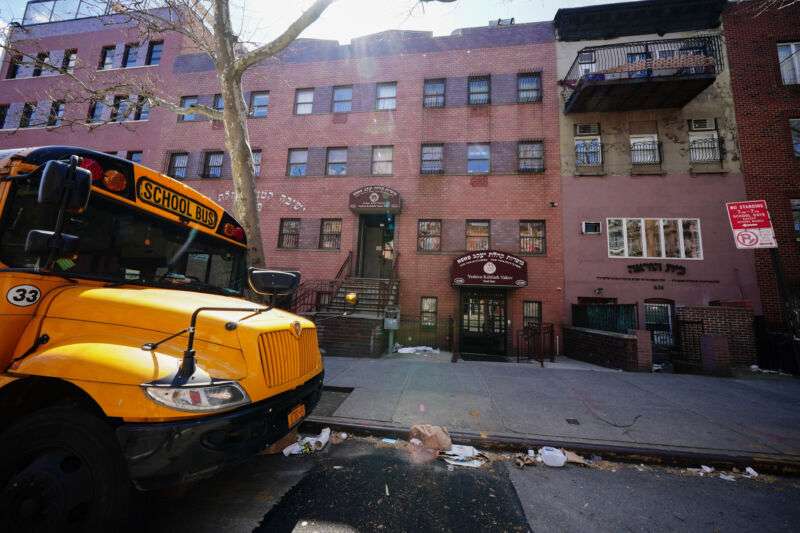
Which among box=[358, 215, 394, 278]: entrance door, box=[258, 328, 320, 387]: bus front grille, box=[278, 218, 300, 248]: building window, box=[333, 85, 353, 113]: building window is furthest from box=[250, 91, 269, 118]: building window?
box=[258, 328, 320, 387]: bus front grille

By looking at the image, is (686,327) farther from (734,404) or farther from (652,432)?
(652,432)

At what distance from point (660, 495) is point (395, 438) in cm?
290

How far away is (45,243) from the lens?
2098 millimetres

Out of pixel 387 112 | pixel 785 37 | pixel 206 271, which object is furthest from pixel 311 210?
pixel 785 37

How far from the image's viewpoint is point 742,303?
34.5ft

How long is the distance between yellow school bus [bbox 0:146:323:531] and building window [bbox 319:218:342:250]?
11274 millimetres

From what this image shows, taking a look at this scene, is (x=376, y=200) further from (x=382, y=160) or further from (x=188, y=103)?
(x=188, y=103)

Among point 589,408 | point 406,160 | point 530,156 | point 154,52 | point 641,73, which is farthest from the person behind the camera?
point 154,52

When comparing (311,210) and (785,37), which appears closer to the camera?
(785,37)

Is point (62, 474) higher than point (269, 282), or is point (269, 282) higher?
point (269, 282)

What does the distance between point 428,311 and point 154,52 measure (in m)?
21.7

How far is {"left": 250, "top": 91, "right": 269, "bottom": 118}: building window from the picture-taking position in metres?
16.1

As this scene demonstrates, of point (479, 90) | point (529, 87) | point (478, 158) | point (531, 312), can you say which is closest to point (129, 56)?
point (479, 90)

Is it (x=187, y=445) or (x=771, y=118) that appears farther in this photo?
(x=771, y=118)
